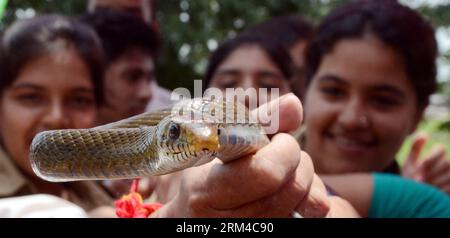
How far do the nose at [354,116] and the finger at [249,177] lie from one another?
2.13 feet

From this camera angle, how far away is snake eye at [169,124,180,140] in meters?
0.68

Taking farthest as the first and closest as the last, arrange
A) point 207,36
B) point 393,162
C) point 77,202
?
point 207,36 < point 393,162 < point 77,202

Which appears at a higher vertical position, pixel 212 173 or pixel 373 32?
pixel 373 32

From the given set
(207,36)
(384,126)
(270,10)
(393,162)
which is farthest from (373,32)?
(270,10)

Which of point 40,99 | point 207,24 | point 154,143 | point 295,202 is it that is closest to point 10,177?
point 40,99

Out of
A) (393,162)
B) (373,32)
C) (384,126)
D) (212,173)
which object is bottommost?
(393,162)

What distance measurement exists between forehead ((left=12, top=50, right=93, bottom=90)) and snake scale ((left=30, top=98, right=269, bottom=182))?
1.67ft

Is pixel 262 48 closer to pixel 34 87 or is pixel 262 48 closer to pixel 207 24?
pixel 34 87

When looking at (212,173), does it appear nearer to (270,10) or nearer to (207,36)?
(207,36)

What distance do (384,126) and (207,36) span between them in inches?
120

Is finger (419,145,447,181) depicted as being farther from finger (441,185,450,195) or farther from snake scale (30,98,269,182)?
snake scale (30,98,269,182)

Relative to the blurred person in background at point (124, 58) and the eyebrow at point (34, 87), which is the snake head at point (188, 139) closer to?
the eyebrow at point (34, 87)

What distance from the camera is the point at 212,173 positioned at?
660 millimetres

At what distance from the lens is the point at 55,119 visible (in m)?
1.20
